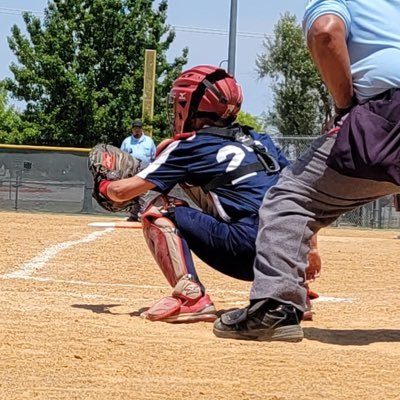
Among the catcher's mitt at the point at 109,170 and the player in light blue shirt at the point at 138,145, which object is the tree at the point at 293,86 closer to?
the player in light blue shirt at the point at 138,145

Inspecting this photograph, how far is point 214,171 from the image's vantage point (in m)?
5.65

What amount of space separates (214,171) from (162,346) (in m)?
1.37

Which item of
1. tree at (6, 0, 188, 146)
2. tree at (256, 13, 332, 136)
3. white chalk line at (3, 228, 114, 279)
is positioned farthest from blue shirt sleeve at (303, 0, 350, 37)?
tree at (256, 13, 332, 136)

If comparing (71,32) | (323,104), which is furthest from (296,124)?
(71,32)

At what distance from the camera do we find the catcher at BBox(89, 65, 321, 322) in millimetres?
5609

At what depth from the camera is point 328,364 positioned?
4.21 meters

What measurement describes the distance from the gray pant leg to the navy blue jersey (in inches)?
31.6

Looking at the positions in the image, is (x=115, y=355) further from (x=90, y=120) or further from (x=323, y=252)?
(x=90, y=120)

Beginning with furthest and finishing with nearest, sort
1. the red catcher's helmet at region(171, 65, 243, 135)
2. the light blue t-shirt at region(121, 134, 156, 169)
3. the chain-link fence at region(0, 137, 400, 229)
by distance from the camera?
1. the chain-link fence at region(0, 137, 400, 229)
2. the light blue t-shirt at region(121, 134, 156, 169)
3. the red catcher's helmet at region(171, 65, 243, 135)

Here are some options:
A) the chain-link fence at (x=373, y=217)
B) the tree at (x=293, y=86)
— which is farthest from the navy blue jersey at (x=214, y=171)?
the tree at (x=293, y=86)

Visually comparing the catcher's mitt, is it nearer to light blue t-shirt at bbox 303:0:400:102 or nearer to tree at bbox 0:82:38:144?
light blue t-shirt at bbox 303:0:400:102

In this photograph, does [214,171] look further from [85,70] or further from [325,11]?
[85,70]

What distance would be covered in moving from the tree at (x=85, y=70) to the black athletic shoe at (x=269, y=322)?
3320 cm

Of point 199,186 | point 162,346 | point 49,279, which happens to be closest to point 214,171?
point 199,186
